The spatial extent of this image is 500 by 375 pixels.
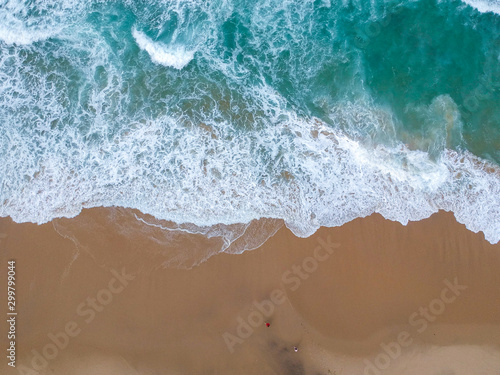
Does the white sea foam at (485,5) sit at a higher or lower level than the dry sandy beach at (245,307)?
higher

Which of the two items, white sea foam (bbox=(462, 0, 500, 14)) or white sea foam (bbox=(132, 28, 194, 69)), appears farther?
white sea foam (bbox=(462, 0, 500, 14))

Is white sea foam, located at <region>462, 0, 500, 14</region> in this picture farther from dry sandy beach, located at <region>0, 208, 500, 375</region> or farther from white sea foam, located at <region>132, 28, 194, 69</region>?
white sea foam, located at <region>132, 28, 194, 69</region>

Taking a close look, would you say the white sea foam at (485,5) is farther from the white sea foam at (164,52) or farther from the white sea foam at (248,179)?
the white sea foam at (164,52)

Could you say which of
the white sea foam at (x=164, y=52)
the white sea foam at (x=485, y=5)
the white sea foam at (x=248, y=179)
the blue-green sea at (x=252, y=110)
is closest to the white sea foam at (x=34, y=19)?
the blue-green sea at (x=252, y=110)

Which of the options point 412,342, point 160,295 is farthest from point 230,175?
point 412,342

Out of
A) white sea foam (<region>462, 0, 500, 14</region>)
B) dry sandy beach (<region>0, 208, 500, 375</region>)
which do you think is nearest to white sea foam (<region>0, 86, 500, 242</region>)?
dry sandy beach (<region>0, 208, 500, 375</region>)

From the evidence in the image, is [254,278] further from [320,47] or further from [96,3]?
[96,3]
